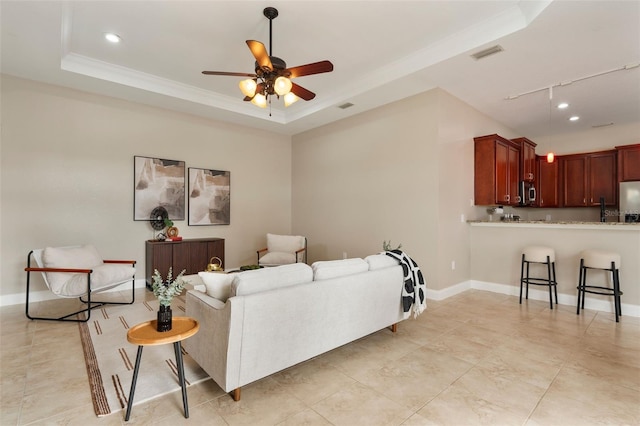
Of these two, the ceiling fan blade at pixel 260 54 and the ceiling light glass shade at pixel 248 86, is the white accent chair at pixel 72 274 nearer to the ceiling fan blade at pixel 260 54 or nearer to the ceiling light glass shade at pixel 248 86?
the ceiling light glass shade at pixel 248 86

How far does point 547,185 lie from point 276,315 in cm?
745

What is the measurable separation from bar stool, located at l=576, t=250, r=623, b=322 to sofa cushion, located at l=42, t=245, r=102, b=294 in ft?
19.8

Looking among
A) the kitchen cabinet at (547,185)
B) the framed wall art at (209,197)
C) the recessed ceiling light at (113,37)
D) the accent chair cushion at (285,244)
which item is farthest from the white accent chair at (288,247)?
the kitchen cabinet at (547,185)

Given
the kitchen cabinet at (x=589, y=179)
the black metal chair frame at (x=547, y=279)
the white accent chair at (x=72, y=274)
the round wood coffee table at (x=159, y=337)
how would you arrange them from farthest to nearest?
1. the kitchen cabinet at (x=589, y=179)
2. the black metal chair frame at (x=547, y=279)
3. the white accent chair at (x=72, y=274)
4. the round wood coffee table at (x=159, y=337)

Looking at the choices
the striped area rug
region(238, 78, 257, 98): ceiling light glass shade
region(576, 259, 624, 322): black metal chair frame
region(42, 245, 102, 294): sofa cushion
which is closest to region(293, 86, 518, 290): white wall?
region(576, 259, 624, 322): black metal chair frame

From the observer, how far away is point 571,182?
6.74 m

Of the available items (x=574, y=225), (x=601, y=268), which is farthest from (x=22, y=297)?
(x=574, y=225)

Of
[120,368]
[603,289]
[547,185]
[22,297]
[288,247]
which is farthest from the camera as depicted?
[547,185]

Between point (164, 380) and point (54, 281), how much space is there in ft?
7.41

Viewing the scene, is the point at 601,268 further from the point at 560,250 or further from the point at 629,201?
the point at 629,201

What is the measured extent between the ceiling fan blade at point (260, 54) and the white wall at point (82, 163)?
3.25 m

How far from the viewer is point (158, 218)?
511cm

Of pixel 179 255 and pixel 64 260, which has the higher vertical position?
pixel 64 260

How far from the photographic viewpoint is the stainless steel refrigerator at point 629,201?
18.5 ft
